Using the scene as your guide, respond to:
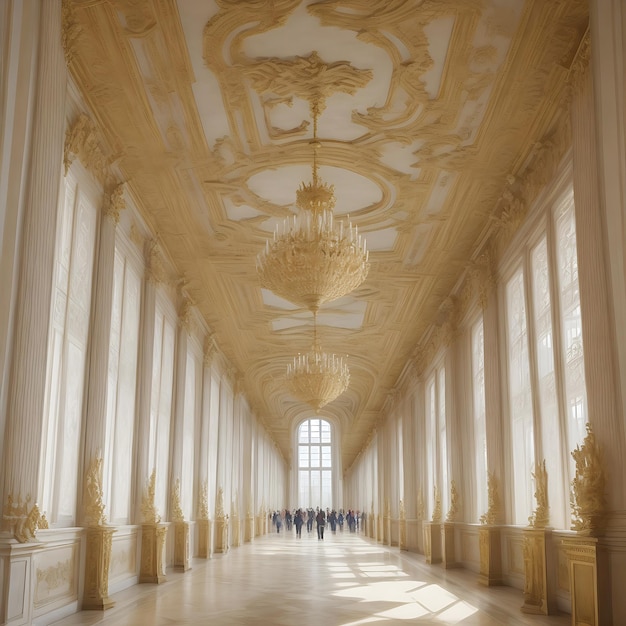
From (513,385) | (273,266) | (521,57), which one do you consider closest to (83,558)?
(273,266)

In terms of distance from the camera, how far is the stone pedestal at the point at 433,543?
16109 millimetres

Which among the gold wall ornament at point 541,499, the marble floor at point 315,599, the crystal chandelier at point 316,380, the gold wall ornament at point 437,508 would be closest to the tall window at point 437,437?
the gold wall ornament at point 437,508

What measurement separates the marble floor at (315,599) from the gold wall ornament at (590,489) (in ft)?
5.09

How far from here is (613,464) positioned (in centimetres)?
672

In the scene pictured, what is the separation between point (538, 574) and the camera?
879cm

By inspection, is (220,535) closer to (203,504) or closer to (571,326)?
(203,504)

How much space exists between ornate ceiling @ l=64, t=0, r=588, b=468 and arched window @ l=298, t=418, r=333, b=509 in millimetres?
33900

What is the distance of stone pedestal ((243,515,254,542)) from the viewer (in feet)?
86.8

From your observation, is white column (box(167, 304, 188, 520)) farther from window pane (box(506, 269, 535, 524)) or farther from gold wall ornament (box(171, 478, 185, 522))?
window pane (box(506, 269, 535, 524))

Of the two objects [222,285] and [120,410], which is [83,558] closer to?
[120,410]

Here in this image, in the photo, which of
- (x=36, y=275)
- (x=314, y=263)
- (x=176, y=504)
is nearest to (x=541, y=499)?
(x=314, y=263)

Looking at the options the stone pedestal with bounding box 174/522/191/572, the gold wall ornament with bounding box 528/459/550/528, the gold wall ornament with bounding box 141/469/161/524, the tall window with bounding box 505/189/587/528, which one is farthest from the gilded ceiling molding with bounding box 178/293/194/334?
the gold wall ornament with bounding box 528/459/550/528

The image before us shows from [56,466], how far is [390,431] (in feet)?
67.5

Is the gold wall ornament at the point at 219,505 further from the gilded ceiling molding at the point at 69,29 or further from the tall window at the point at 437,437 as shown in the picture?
the gilded ceiling molding at the point at 69,29
